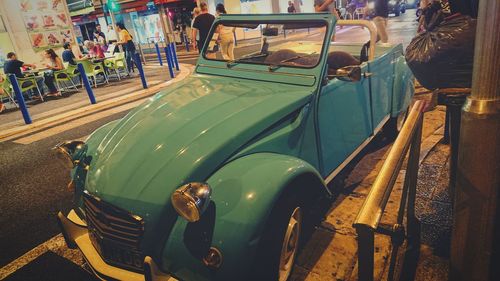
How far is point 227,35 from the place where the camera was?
16.2 feet

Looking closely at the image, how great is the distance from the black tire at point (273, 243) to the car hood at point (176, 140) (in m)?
0.46

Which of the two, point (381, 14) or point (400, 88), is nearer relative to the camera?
point (400, 88)

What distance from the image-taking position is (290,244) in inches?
87.0

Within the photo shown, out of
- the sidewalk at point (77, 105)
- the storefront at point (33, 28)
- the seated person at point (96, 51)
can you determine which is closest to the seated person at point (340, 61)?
the sidewalk at point (77, 105)

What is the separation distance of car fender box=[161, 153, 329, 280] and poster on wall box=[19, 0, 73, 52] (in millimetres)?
14045

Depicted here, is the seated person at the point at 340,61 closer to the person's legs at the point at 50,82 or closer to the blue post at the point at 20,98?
the blue post at the point at 20,98

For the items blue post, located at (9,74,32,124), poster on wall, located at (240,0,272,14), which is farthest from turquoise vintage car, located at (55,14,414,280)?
poster on wall, located at (240,0,272,14)

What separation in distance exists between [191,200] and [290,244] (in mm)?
831

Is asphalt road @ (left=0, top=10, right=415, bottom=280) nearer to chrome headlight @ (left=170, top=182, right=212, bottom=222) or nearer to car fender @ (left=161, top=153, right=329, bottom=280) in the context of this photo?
car fender @ (left=161, top=153, right=329, bottom=280)

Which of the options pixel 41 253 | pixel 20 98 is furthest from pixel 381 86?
pixel 20 98

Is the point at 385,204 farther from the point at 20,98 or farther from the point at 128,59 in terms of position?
the point at 128,59

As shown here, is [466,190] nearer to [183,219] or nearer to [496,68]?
[496,68]

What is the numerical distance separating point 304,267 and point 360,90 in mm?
1834

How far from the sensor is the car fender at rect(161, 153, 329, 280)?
173 centimetres
